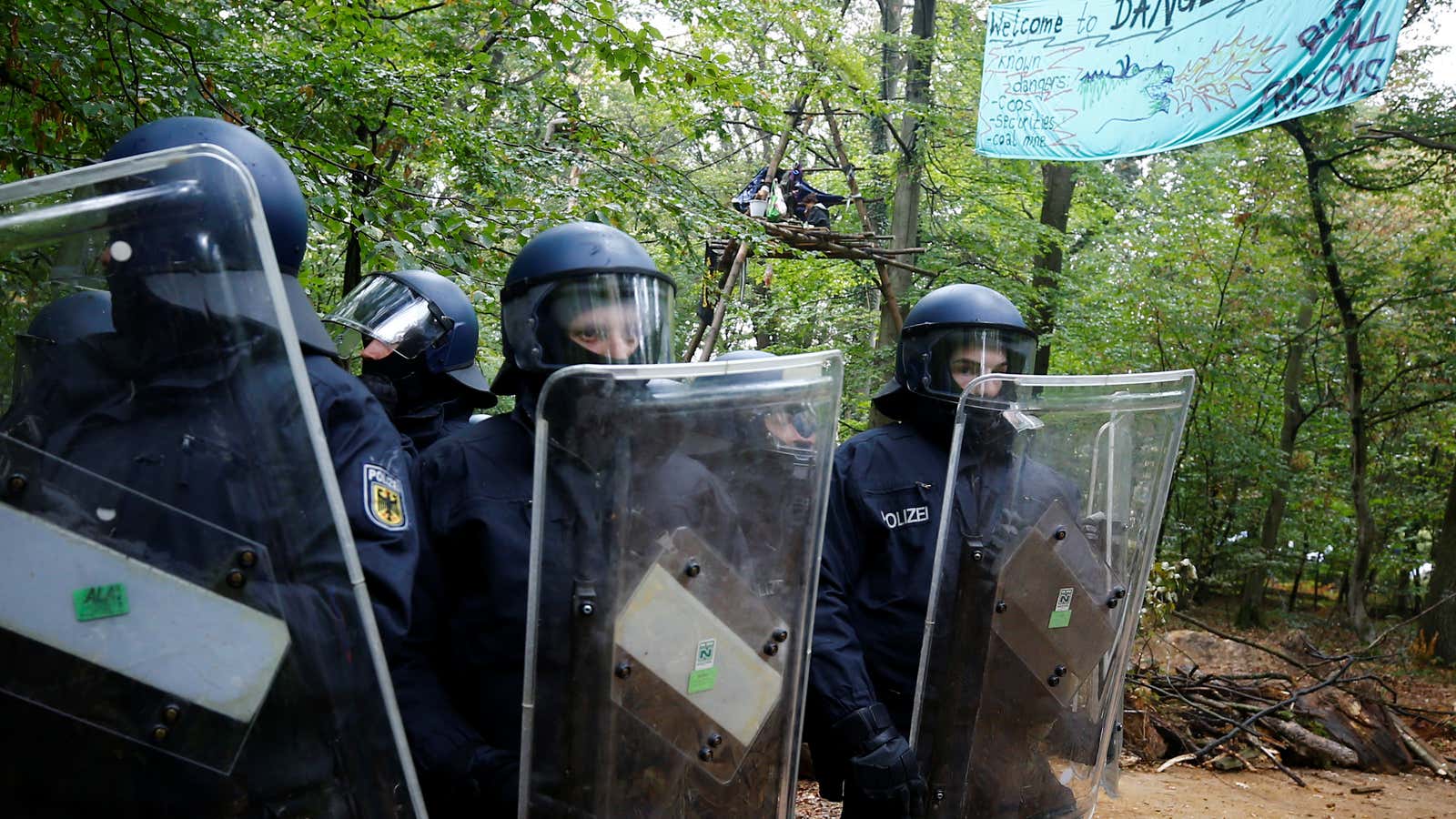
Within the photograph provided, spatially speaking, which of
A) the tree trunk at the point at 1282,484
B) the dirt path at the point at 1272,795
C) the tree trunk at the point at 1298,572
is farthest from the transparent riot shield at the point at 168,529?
the tree trunk at the point at 1298,572

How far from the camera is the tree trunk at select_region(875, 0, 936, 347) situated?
11.2 metres

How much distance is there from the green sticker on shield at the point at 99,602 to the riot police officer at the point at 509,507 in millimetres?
588

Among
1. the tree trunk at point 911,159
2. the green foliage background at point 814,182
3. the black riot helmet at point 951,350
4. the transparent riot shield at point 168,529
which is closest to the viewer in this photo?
the transparent riot shield at point 168,529

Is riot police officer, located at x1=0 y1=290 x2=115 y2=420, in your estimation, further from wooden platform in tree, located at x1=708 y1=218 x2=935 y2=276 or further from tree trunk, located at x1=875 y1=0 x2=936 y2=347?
tree trunk, located at x1=875 y1=0 x2=936 y2=347

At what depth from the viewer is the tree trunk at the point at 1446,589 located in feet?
34.8

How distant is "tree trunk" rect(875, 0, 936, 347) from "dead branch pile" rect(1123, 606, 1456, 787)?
5180mm

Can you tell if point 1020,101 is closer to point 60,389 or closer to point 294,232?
point 294,232

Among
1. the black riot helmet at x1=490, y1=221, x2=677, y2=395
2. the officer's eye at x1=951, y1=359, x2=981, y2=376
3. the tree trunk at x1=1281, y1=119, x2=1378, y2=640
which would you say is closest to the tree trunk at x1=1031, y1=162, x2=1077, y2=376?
the tree trunk at x1=1281, y1=119, x2=1378, y2=640

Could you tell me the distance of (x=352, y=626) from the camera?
5.30ft

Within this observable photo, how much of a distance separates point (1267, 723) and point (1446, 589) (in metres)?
5.27

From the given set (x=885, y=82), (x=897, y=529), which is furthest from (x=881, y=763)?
(x=885, y=82)

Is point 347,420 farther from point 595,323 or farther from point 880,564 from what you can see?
point 880,564

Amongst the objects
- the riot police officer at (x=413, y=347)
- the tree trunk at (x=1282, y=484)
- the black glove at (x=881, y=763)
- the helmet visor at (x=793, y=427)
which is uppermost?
the helmet visor at (x=793, y=427)

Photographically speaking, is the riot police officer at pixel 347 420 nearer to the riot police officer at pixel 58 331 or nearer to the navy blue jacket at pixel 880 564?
the riot police officer at pixel 58 331
